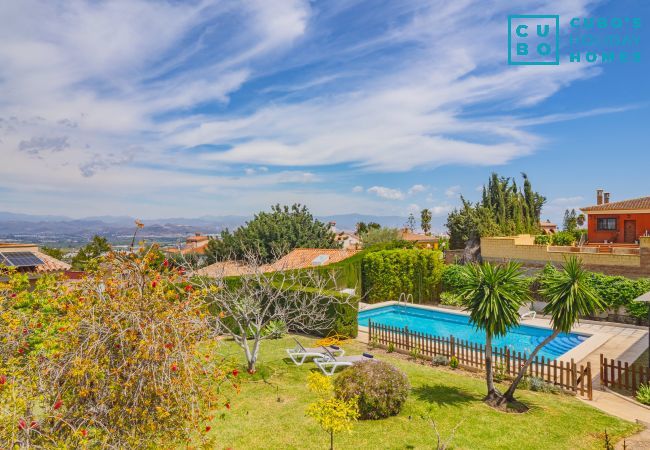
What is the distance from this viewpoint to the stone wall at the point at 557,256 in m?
22.0

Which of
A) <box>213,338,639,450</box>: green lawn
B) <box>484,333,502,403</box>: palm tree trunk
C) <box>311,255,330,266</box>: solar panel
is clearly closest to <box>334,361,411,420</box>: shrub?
<box>213,338,639,450</box>: green lawn

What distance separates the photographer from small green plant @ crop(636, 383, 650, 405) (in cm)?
1098

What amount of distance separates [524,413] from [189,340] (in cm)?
883

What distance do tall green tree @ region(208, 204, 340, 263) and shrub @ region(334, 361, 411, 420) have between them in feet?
92.2

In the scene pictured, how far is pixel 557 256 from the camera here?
25938mm

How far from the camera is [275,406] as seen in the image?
10.9m

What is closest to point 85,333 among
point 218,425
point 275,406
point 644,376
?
point 218,425

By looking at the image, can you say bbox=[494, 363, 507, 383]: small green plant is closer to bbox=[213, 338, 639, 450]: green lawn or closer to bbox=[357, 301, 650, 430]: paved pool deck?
bbox=[213, 338, 639, 450]: green lawn

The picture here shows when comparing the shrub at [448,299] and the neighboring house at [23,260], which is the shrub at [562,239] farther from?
the neighboring house at [23,260]

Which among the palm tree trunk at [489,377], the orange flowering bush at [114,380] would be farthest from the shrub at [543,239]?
the orange flowering bush at [114,380]

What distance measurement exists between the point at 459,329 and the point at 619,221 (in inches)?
895

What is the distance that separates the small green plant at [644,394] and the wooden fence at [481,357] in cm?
114

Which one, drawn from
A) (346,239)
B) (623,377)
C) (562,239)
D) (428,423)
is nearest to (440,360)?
(623,377)

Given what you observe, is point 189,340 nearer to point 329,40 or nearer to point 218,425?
point 218,425
